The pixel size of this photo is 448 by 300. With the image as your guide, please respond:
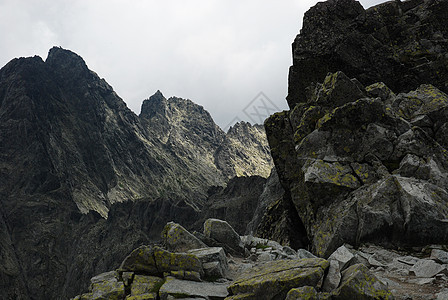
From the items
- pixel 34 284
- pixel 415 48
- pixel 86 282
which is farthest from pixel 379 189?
pixel 34 284

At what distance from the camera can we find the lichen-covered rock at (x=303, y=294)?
28.0 ft

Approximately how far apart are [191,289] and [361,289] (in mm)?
6089

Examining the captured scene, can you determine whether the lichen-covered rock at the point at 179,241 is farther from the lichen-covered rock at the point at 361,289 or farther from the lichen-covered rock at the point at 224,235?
the lichen-covered rock at the point at 361,289

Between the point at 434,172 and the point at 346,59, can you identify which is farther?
the point at 346,59

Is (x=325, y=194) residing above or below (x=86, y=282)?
below

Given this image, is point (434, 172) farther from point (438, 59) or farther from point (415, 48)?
point (415, 48)

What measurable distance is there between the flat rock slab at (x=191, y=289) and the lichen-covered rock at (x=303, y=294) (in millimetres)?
2875

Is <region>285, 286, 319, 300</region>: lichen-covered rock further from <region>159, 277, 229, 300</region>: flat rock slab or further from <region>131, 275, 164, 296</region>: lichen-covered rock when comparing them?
<region>131, 275, 164, 296</region>: lichen-covered rock

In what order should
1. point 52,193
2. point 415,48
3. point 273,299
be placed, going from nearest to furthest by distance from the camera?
point 273,299, point 415,48, point 52,193

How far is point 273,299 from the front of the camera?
9.41 meters

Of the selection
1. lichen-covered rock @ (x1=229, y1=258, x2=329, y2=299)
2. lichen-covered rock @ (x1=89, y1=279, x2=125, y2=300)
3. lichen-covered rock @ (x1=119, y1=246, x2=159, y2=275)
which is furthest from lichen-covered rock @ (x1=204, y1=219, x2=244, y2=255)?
lichen-covered rock @ (x1=229, y1=258, x2=329, y2=299)

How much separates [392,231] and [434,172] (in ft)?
Answer: 14.3

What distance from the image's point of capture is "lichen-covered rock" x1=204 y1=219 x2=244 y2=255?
17.7 metres

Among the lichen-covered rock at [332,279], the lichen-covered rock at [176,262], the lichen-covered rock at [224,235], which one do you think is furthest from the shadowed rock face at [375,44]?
the lichen-covered rock at [176,262]
